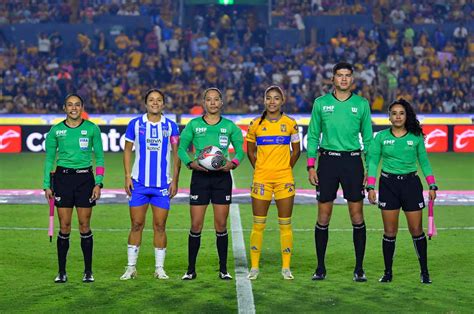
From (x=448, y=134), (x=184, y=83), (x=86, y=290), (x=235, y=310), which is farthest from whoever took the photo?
(x=184, y=83)

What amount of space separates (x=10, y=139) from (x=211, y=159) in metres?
19.7

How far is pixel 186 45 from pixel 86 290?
2679 cm

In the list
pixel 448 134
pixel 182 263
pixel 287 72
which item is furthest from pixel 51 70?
pixel 182 263

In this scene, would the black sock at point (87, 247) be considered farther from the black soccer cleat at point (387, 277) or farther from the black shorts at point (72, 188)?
the black soccer cleat at point (387, 277)

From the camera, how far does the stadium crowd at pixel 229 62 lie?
33.7 m

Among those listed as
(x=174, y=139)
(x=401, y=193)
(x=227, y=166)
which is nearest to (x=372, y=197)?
(x=401, y=193)

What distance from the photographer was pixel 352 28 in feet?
120

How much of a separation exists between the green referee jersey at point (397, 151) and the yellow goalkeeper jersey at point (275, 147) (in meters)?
0.87

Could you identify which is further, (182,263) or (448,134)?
(448,134)

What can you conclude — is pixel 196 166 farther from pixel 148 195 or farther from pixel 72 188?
pixel 72 188

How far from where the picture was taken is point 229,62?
116ft

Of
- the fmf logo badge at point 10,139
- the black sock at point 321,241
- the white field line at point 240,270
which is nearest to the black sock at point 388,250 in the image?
the black sock at point 321,241

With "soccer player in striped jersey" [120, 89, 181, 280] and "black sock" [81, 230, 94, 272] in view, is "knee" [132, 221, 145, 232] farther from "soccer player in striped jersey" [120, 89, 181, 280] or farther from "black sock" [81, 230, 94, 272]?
"black sock" [81, 230, 94, 272]

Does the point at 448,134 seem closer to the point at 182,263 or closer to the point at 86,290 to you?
the point at 182,263
